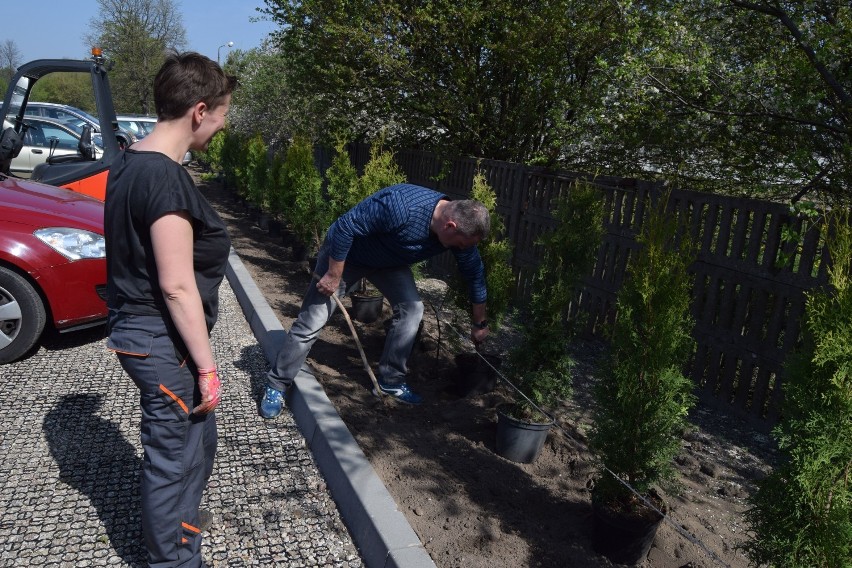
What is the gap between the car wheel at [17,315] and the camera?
4.93 metres

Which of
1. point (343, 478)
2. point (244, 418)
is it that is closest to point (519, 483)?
point (343, 478)

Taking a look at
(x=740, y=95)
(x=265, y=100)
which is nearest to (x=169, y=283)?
(x=740, y=95)

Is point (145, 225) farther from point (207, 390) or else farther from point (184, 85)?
point (207, 390)

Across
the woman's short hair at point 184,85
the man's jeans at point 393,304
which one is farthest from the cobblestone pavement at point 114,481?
the woman's short hair at point 184,85

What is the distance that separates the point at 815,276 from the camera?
456cm

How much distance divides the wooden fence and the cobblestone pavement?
2.41 m

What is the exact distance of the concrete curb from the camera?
2941 millimetres

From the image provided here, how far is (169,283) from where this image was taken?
7.52 ft

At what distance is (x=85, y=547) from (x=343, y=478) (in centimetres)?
123

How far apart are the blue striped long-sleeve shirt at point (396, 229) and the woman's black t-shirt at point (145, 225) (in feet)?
5.82

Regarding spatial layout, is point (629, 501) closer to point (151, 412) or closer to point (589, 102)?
point (151, 412)

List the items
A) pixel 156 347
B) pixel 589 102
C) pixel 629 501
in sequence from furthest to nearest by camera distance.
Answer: pixel 589 102
pixel 629 501
pixel 156 347

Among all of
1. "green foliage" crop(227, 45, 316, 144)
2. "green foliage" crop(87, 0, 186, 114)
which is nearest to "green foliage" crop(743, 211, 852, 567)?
"green foliage" crop(227, 45, 316, 144)

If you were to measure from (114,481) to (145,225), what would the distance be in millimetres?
1870
